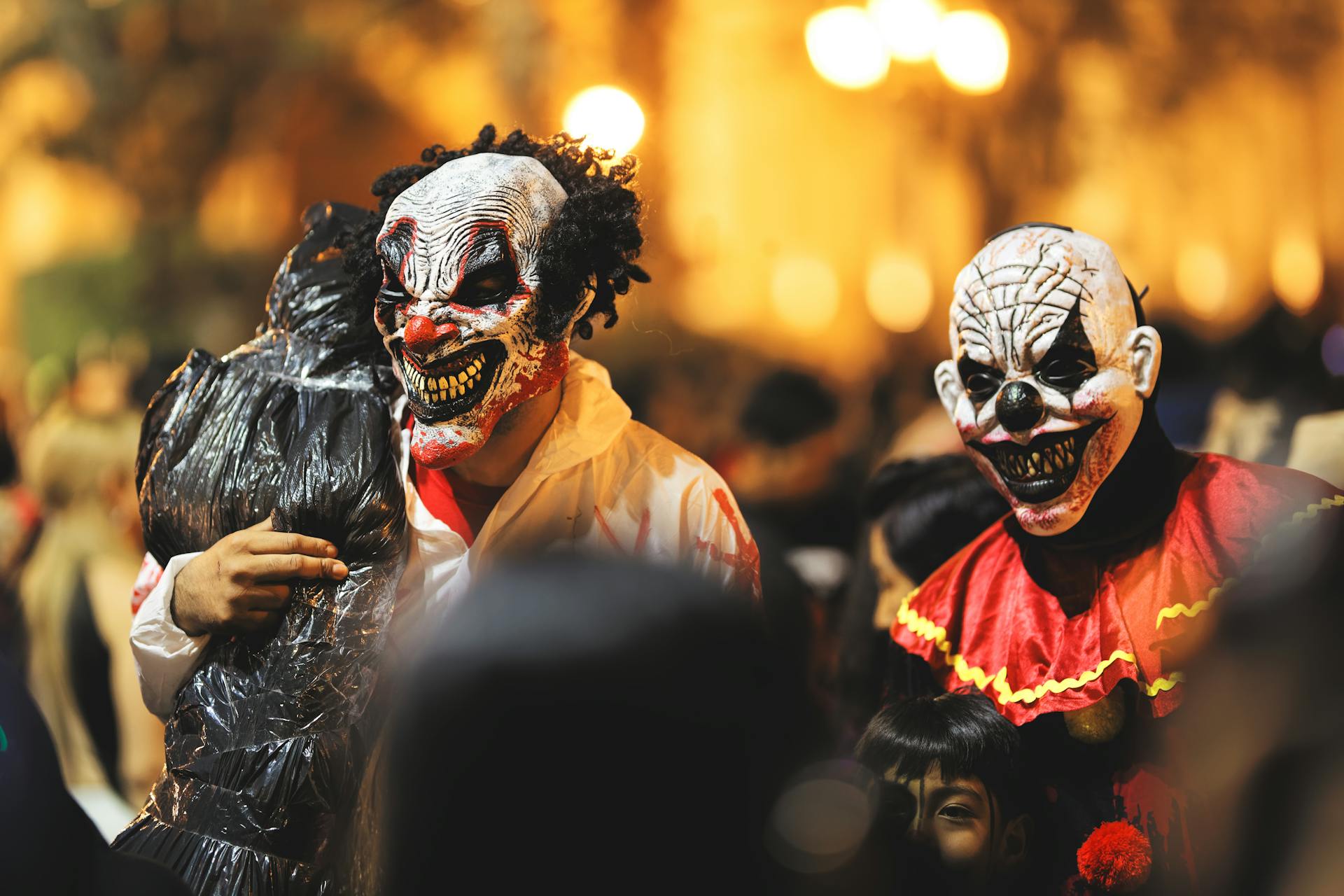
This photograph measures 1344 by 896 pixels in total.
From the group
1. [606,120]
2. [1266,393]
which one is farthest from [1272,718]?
[606,120]

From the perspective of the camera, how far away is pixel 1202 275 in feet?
26.6

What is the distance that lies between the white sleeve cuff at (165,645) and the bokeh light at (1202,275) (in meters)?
7.21

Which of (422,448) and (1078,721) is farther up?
(422,448)

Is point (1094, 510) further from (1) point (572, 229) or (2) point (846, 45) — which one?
(2) point (846, 45)

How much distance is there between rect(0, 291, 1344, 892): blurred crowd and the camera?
100 cm

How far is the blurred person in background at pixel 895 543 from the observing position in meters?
2.72

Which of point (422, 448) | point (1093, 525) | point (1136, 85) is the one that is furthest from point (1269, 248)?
point (422, 448)

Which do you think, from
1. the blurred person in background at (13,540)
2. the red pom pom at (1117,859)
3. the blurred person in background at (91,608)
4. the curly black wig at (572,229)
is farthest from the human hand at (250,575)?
the blurred person in background at (13,540)

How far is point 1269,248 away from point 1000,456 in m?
6.86

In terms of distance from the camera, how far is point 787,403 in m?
4.40

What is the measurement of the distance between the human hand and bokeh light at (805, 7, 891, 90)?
18.1 feet

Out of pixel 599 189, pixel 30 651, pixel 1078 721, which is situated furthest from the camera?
pixel 30 651

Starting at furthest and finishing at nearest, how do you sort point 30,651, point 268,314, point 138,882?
point 30,651 < point 268,314 < point 138,882

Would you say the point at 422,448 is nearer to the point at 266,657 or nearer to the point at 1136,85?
the point at 266,657
